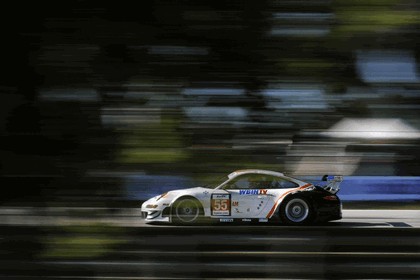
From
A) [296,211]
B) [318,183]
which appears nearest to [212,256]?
[318,183]

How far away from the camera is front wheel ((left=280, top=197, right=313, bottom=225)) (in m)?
9.29

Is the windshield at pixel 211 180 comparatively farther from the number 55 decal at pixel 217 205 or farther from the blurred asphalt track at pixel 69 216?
the blurred asphalt track at pixel 69 216

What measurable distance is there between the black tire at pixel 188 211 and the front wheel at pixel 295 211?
7.23 metres

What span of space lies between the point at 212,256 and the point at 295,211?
300 inches

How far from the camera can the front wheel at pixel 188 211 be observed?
1.90 meters

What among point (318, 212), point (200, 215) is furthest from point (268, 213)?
point (200, 215)

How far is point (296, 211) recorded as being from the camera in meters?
9.43

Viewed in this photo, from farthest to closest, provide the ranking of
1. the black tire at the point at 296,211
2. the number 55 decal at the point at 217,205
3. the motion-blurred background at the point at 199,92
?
1. the black tire at the point at 296,211
2. the number 55 decal at the point at 217,205
3. the motion-blurred background at the point at 199,92

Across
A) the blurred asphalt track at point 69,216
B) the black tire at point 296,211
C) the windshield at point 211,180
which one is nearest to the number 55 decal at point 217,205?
the windshield at point 211,180

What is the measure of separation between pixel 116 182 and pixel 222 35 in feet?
1.41

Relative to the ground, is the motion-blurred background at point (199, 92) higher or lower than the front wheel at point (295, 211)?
higher

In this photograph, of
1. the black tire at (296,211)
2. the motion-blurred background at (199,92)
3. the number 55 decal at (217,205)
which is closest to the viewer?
the motion-blurred background at (199,92)

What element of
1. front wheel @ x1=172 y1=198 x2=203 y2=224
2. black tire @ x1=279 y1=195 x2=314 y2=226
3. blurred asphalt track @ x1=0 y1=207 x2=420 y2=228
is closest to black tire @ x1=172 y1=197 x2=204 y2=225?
front wheel @ x1=172 y1=198 x2=203 y2=224

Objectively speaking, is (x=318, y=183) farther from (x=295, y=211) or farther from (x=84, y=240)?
(x=295, y=211)
